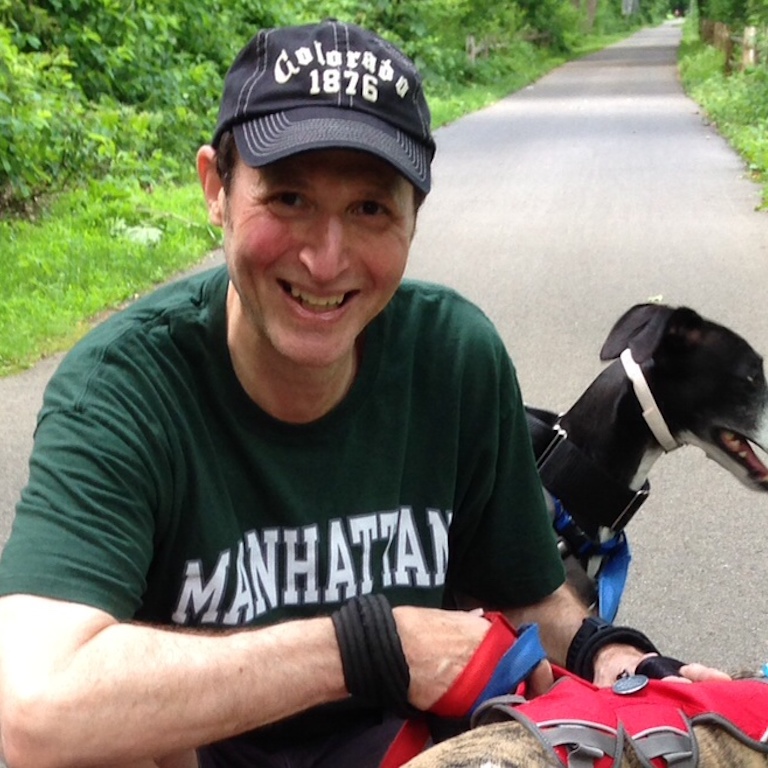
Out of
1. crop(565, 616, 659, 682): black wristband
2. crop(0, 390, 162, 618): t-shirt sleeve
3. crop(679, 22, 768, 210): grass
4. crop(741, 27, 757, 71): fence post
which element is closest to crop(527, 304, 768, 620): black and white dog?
crop(565, 616, 659, 682): black wristband

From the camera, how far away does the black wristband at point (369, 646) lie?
6.05 ft

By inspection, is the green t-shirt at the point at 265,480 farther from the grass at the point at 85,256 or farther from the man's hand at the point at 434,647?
the grass at the point at 85,256

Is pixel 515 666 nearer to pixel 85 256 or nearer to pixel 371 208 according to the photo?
pixel 371 208

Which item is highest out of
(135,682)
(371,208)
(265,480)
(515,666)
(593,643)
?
(371,208)

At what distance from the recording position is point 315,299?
205 cm

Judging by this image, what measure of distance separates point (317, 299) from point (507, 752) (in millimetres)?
820

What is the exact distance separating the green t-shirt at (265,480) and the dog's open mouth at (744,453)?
173cm

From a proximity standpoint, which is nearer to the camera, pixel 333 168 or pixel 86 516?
pixel 86 516

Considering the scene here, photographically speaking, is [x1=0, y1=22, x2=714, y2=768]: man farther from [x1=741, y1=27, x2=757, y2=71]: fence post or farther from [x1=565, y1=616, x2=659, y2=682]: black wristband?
[x1=741, y1=27, x2=757, y2=71]: fence post

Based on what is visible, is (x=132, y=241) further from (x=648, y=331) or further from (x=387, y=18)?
(x=387, y=18)

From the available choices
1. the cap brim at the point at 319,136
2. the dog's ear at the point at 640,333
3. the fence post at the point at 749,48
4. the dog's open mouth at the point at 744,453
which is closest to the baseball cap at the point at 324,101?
the cap brim at the point at 319,136

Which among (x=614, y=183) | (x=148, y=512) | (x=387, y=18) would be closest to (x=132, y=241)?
(x=614, y=183)

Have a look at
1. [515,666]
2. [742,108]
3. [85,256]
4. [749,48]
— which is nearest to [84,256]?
[85,256]

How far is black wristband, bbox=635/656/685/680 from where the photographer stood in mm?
2164
